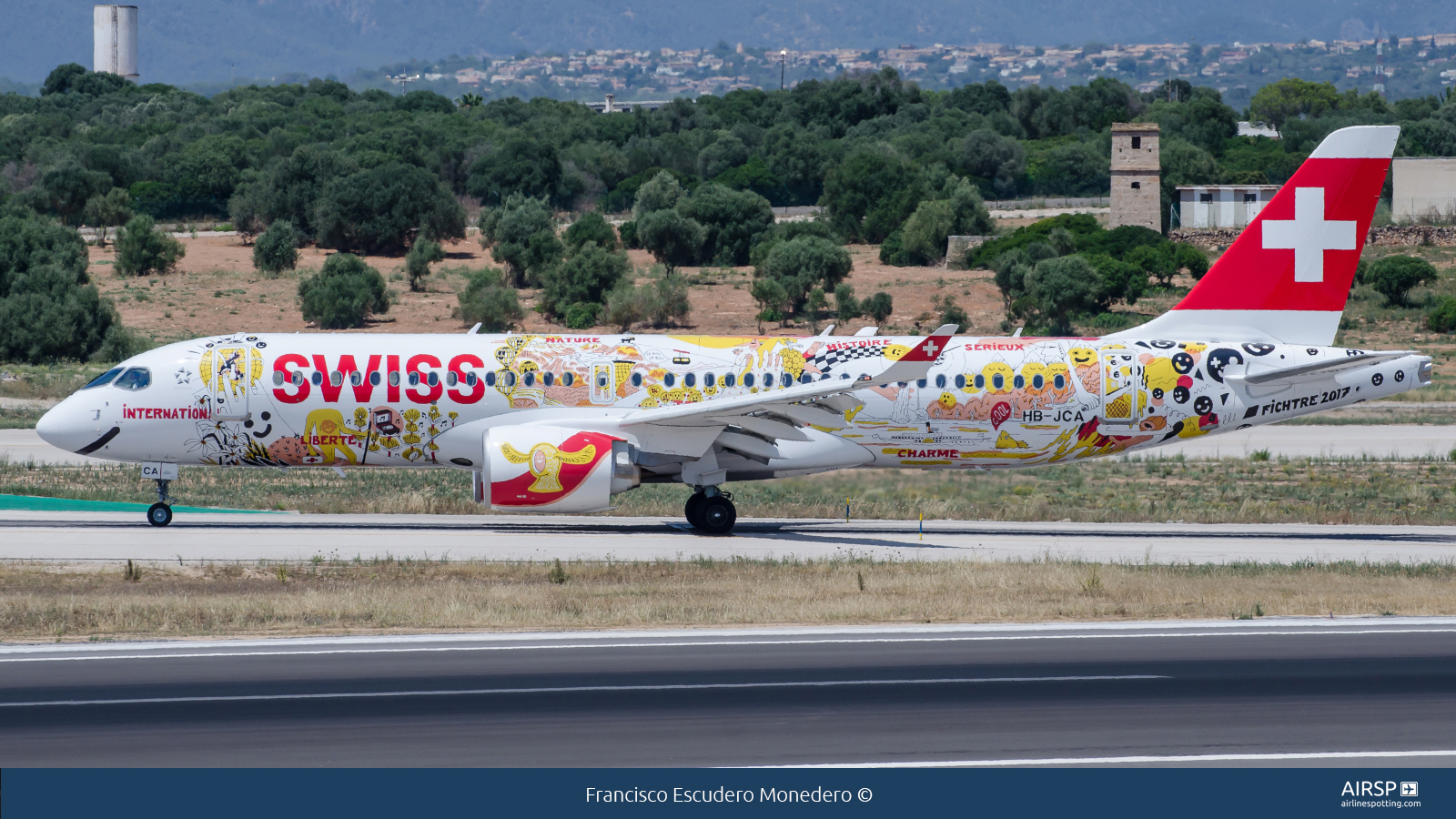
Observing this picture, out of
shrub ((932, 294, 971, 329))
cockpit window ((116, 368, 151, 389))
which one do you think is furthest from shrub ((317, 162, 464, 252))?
cockpit window ((116, 368, 151, 389))

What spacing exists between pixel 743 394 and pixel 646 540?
3.28m

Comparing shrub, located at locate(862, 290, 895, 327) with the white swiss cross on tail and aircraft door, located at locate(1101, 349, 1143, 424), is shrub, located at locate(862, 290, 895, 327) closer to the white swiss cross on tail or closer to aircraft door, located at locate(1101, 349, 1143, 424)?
the white swiss cross on tail

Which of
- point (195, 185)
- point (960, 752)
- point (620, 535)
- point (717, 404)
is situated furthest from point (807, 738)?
point (195, 185)

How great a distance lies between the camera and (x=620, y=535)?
31016mm

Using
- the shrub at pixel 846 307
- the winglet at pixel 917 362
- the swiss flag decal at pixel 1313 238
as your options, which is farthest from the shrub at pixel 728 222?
the winglet at pixel 917 362

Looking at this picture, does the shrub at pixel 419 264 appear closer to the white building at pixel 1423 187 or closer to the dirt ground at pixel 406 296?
the dirt ground at pixel 406 296

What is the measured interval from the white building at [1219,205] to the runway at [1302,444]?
183ft

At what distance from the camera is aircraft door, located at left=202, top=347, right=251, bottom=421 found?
98.5 ft

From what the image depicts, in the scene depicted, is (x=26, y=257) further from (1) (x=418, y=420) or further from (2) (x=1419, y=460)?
(2) (x=1419, y=460)

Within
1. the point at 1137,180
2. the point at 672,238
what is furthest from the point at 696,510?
the point at 1137,180

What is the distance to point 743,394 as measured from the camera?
30594 mm

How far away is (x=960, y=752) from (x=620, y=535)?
1652cm

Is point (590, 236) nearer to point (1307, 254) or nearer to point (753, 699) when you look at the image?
point (1307, 254)

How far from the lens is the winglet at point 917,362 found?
91.0 ft
